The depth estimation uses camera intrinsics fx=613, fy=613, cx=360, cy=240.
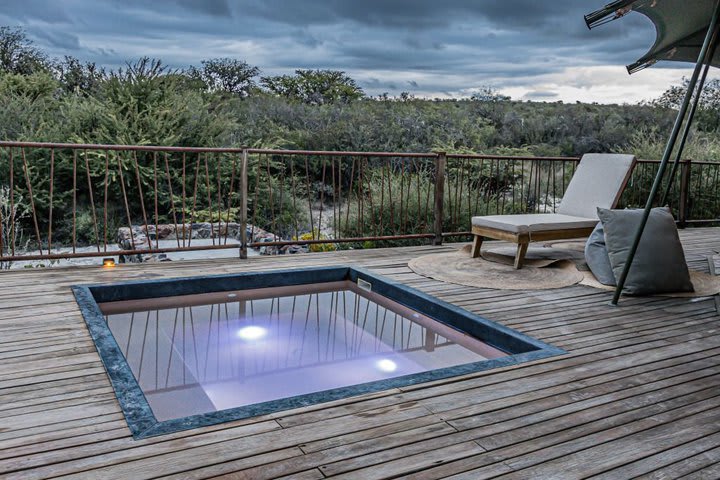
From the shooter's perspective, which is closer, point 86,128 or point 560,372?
point 560,372

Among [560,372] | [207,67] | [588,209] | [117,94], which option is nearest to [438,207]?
[588,209]

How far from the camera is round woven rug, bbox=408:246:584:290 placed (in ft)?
14.1

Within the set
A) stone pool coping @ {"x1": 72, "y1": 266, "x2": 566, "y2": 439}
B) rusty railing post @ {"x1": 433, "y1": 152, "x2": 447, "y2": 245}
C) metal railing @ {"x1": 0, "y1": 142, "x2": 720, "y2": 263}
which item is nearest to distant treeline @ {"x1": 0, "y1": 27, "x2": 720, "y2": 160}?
metal railing @ {"x1": 0, "y1": 142, "x2": 720, "y2": 263}

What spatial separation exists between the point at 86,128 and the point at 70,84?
3753 millimetres

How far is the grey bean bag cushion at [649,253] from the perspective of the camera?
12.9 ft

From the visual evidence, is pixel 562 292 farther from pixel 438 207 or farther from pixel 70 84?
pixel 70 84

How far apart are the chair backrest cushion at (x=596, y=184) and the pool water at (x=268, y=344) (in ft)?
6.94

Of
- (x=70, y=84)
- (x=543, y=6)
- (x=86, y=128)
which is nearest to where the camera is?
(x=86, y=128)

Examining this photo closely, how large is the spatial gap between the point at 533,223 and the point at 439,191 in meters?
1.34

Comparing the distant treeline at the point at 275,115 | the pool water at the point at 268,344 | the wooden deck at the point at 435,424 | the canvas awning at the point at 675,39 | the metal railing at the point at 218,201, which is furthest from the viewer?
the distant treeline at the point at 275,115

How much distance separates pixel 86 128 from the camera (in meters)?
8.49

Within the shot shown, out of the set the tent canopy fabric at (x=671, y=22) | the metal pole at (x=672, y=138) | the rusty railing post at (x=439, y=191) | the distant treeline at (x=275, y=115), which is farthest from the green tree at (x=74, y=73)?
the metal pole at (x=672, y=138)

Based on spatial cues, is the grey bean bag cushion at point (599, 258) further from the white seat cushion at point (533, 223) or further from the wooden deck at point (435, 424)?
the wooden deck at point (435, 424)

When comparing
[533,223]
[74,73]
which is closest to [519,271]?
[533,223]
